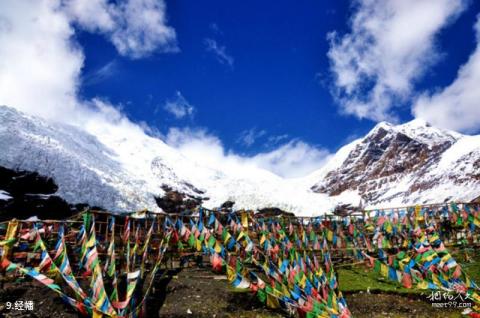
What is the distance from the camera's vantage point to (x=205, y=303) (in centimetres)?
1248

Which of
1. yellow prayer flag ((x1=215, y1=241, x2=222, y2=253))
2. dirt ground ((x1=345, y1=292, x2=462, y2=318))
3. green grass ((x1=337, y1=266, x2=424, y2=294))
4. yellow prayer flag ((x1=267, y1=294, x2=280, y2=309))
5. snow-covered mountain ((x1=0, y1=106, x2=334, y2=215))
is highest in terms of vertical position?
snow-covered mountain ((x1=0, y1=106, x2=334, y2=215))

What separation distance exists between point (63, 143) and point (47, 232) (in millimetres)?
64393

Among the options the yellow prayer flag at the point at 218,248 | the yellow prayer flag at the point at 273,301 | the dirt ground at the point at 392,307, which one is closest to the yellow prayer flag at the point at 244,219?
the yellow prayer flag at the point at 218,248

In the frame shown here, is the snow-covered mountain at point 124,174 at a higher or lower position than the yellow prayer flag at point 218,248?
higher

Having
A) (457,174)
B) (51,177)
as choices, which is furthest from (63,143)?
(457,174)

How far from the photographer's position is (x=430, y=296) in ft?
43.3

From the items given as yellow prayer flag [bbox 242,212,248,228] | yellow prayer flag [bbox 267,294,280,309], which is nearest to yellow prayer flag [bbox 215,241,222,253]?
yellow prayer flag [bbox 267,294,280,309]

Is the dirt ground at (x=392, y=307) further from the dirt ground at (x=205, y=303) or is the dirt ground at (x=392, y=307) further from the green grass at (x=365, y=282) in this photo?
the green grass at (x=365, y=282)

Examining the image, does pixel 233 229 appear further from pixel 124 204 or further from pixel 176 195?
pixel 176 195

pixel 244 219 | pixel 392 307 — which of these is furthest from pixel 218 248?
pixel 392 307

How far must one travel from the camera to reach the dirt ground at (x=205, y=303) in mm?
11367

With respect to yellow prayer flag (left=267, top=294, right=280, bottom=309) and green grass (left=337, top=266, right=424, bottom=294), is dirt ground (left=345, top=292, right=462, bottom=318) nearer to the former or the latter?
green grass (left=337, top=266, right=424, bottom=294)

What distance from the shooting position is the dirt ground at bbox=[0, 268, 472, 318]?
11.4m

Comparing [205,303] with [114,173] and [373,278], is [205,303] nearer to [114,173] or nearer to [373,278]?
[373,278]
